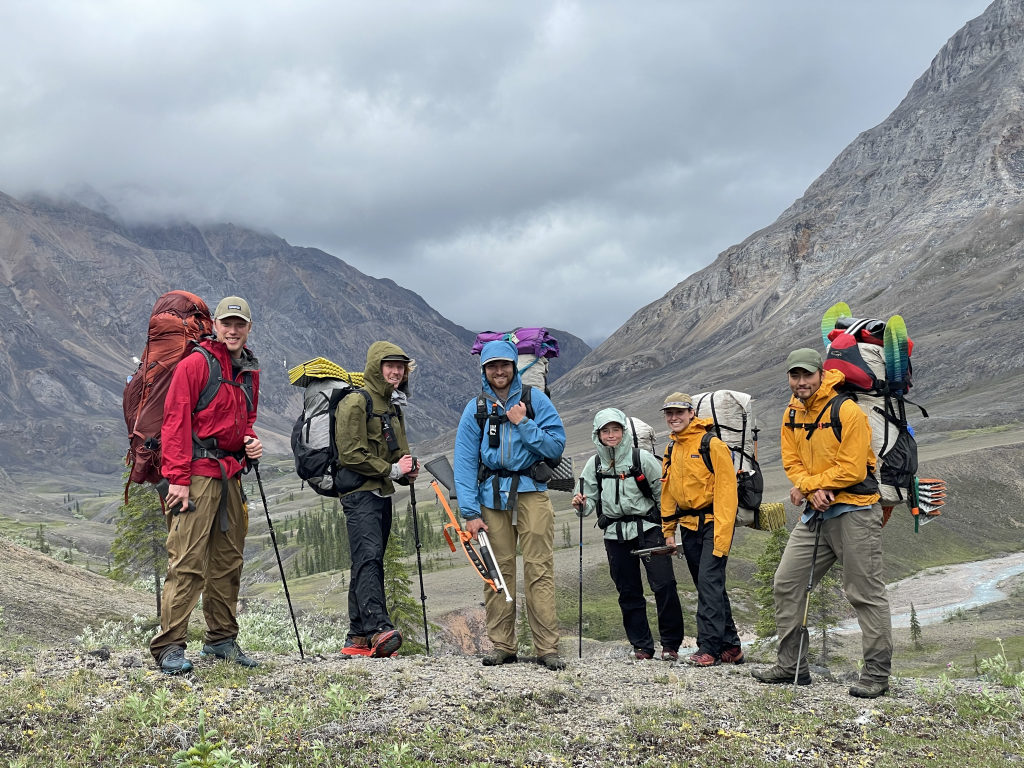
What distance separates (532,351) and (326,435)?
2901mm

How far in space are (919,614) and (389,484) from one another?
50875mm

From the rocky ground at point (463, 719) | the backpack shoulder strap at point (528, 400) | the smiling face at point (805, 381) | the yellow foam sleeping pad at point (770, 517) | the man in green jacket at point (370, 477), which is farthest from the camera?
the yellow foam sleeping pad at point (770, 517)

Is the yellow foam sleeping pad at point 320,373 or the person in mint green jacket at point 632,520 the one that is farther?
the person in mint green jacket at point 632,520

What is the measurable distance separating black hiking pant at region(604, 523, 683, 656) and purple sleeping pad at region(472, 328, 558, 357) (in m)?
2.77

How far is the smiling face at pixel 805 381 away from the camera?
773 centimetres

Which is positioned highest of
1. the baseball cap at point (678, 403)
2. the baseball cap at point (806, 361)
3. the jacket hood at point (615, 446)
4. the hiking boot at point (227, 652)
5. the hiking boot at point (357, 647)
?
the baseball cap at point (806, 361)

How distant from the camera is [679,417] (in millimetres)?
9570

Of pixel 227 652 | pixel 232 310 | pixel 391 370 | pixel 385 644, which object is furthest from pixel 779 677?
pixel 232 310

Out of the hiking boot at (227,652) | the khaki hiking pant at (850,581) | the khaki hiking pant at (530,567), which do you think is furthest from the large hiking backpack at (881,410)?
the hiking boot at (227,652)

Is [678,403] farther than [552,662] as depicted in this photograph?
Yes

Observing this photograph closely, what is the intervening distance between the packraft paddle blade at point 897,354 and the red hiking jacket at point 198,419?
6556mm

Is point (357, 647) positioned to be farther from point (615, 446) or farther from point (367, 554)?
point (615, 446)

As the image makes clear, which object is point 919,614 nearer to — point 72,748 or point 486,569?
point 486,569

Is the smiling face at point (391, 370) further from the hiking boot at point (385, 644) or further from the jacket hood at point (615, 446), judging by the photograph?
the hiking boot at point (385, 644)
